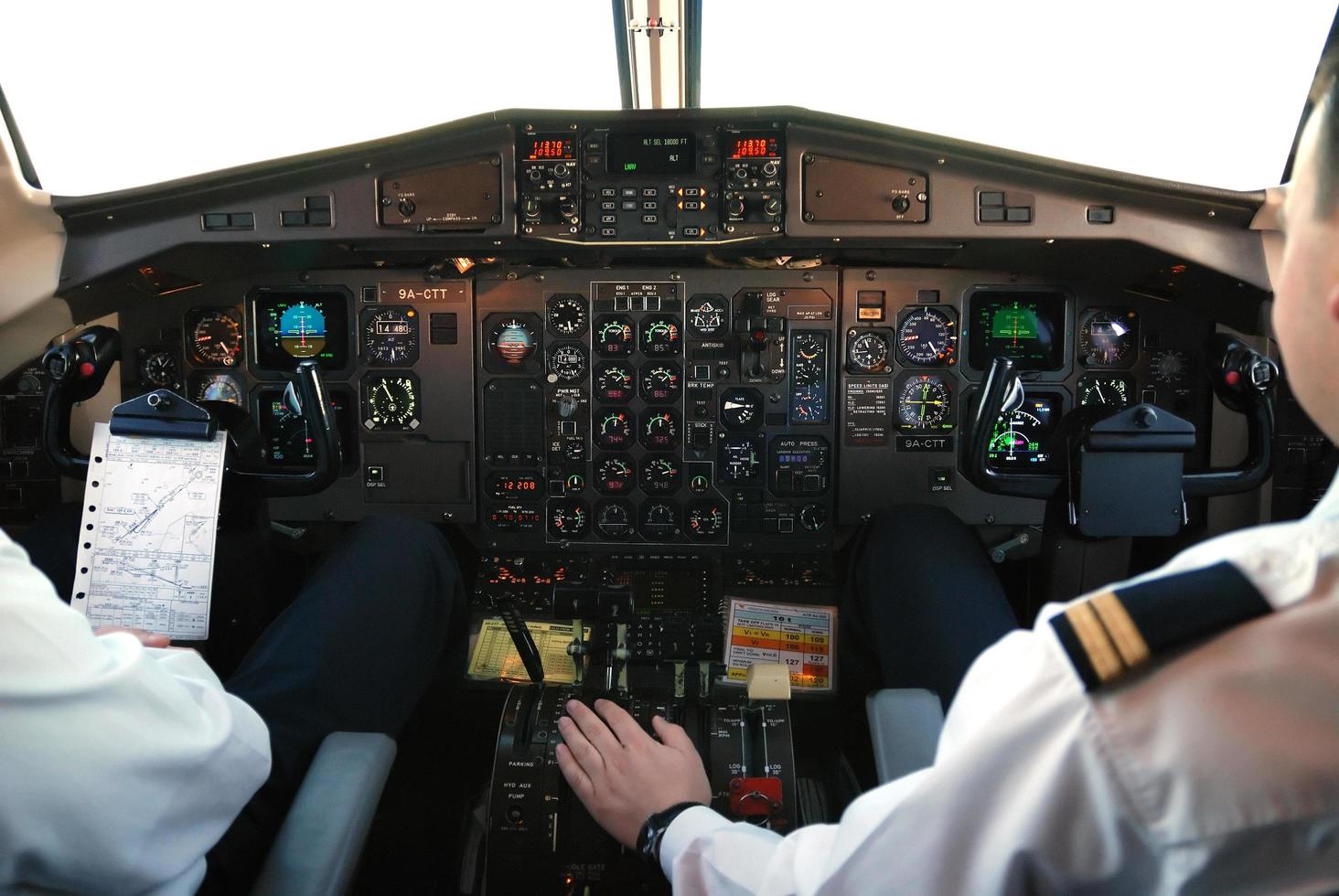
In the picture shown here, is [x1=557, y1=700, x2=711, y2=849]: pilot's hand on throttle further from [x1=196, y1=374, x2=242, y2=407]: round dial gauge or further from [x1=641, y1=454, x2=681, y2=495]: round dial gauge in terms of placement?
[x1=196, y1=374, x2=242, y2=407]: round dial gauge

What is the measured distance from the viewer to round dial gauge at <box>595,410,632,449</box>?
285cm

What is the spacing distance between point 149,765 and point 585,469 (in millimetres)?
1910

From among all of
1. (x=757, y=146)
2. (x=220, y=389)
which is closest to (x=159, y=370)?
(x=220, y=389)

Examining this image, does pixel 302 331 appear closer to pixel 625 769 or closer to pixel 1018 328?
pixel 625 769

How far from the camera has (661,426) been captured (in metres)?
2.85

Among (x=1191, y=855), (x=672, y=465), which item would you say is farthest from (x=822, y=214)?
(x=1191, y=855)

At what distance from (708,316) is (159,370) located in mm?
1652

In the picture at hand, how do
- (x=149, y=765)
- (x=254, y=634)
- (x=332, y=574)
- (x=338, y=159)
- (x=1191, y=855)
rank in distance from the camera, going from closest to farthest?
(x=1191, y=855) < (x=149, y=765) < (x=332, y=574) < (x=254, y=634) < (x=338, y=159)

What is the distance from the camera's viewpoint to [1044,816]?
25.9 inches

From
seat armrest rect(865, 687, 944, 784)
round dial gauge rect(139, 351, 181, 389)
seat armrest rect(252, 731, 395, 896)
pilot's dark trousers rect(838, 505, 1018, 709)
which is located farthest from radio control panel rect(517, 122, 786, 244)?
seat armrest rect(252, 731, 395, 896)

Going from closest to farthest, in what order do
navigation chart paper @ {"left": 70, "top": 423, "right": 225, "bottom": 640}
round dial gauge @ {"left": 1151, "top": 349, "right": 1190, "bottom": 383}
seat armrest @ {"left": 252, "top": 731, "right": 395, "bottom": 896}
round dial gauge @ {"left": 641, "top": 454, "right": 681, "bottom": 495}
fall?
seat armrest @ {"left": 252, "top": 731, "right": 395, "bottom": 896}, navigation chart paper @ {"left": 70, "top": 423, "right": 225, "bottom": 640}, round dial gauge @ {"left": 1151, "top": 349, "right": 1190, "bottom": 383}, round dial gauge @ {"left": 641, "top": 454, "right": 681, "bottom": 495}

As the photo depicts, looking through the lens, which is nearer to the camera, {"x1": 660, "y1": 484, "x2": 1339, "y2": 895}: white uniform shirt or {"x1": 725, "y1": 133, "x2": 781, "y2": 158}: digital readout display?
{"x1": 660, "y1": 484, "x2": 1339, "y2": 895}: white uniform shirt

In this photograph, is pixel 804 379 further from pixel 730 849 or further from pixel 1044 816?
pixel 1044 816

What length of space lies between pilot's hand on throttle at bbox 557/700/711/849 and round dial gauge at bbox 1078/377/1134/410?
6.04ft
